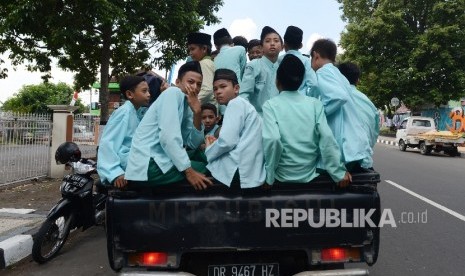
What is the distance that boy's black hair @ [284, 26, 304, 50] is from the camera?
4602 mm

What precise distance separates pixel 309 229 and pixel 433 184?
8600 mm

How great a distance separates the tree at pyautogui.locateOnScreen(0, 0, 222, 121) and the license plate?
820 centimetres

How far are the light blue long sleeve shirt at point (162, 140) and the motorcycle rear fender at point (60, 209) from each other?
215cm

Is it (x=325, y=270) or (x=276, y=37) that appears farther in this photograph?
(x=276, y=37)

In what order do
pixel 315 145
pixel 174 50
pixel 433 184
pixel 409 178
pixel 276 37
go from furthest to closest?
pixel 174 50 → pixel 409 178 → pixel 433 184 → pixel 276 37 → pixel 315 145

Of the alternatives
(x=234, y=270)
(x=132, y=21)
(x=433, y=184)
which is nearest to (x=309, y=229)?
(x=234, y=270)

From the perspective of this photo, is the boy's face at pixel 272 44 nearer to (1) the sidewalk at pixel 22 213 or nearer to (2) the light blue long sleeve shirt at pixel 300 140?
(2) the light blue long sleeve shirt at pixel 300 140

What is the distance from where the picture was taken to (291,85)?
309cm

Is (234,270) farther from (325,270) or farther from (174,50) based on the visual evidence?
(174,50)

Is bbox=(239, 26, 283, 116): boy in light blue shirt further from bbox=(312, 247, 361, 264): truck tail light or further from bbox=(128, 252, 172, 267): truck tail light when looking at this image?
bbox=(128, 252, 172, 267): truck tail light

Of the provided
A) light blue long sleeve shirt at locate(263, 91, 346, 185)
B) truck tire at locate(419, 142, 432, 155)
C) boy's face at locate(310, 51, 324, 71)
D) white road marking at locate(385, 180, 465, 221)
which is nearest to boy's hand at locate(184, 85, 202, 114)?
light blue long sleeve shirt at locate(263, 91, 346, 185)

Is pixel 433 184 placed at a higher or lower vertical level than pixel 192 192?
lower


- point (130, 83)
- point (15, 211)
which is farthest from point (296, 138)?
point (15, 211)

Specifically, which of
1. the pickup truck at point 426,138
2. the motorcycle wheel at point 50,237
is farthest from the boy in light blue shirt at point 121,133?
the pickup truck at point 426,138
